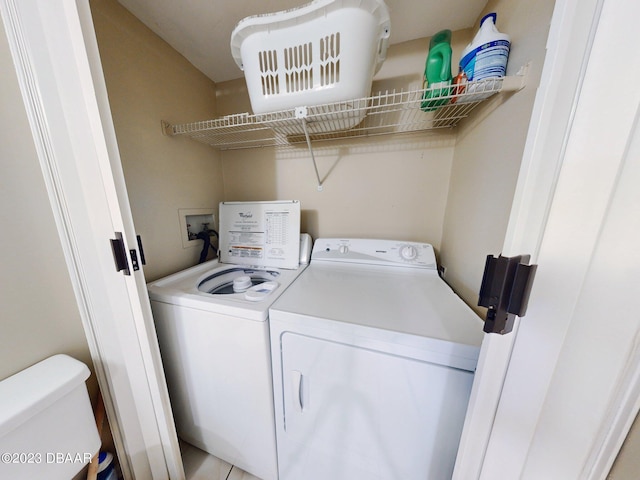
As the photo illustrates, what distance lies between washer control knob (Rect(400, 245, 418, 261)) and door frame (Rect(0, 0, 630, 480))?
0.86 meters

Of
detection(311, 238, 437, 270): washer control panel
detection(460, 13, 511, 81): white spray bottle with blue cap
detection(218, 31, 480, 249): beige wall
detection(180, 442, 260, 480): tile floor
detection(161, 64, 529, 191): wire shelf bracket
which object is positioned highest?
detection(460, 13, 511, 81): white spray bottle with blue cap

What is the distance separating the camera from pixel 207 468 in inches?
48.4

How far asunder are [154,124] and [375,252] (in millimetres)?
1622

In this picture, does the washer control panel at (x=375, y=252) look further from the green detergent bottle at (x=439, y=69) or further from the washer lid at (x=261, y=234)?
the green detergent bottle at (x=439, y=69)

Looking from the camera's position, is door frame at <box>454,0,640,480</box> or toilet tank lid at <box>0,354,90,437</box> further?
toilet tank lid at <box>0,354,90,437</box>

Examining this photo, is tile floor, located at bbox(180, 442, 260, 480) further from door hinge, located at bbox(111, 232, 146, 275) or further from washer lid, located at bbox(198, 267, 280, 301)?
door hinge, located at bbox(111, 232, 146, 275)

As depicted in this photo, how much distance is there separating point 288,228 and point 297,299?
62cm

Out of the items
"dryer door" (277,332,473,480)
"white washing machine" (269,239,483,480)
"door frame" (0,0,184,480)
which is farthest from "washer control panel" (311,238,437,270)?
"door frame" (0,0,184,480)

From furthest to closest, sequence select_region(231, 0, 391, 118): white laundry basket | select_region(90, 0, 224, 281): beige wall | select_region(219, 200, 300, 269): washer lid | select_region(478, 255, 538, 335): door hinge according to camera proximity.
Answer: select_region(219, 200, 300, 269): washer lid < select_region(90, 0, 224, 281): beige wall < select_region(231, 0, 391, 118): white laundry basket < select_region(478, 255, 538, 335): door hinge

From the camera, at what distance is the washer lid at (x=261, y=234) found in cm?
142

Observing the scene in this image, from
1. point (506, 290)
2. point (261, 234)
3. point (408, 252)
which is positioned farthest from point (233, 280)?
point (506, 290)

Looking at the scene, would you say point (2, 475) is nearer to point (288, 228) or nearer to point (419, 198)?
point (288, 228)

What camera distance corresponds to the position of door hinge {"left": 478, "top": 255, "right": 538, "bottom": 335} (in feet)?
1.26

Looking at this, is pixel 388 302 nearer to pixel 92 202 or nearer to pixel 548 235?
pixel 548 235
